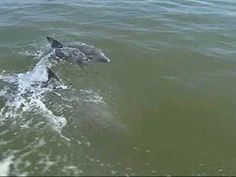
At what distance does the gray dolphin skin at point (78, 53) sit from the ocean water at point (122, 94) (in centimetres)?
41

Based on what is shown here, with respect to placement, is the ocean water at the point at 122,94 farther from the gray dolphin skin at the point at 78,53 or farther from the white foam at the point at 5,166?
the gray dolphin skin at the point at 78,53

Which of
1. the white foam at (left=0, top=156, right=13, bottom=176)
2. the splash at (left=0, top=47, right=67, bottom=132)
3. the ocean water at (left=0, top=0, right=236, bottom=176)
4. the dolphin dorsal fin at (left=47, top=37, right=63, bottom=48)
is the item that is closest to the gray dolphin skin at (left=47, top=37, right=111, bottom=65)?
the dolphin dorsal fin at (left=47, top=37, right=63, bottom=48)

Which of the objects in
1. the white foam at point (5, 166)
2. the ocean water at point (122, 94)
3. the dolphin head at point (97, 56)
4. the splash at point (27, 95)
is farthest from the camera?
the dolphin head at point (97, 56)

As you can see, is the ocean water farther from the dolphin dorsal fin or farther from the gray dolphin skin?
the dolphin dorsal fin

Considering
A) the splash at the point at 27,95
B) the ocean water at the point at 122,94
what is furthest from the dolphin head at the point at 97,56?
the splash at the point at 27,95

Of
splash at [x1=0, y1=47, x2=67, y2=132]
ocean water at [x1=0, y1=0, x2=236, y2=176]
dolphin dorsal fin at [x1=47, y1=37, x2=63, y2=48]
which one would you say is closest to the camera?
ocean water at [x1=0, y1=0, x2=236, y2=176]

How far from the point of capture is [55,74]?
21031 mm

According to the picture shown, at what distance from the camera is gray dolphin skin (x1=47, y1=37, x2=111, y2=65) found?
22.7m

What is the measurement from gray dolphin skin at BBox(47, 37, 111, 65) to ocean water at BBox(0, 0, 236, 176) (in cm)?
41

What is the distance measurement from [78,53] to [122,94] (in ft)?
14.3

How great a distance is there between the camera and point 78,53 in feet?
74.9

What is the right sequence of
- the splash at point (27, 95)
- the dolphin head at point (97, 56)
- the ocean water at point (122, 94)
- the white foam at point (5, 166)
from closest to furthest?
the white foam at point (5, 166) < the ocean water at point (122, 94) < the splash at point (27, 95) < the dolphin head at point (97, 56)

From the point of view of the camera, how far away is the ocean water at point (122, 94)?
15617mm

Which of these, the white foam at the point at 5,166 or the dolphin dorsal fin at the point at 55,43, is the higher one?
the dolphin dorsal fin at the point at 55,43
